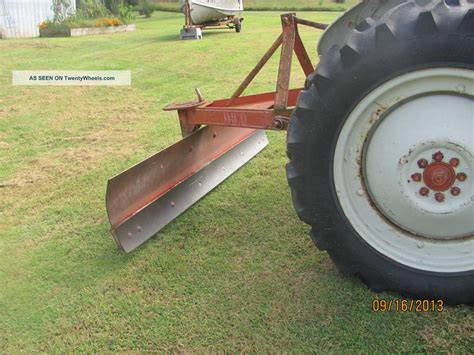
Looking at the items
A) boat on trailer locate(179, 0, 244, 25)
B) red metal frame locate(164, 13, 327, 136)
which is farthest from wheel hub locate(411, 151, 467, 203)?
boat on trailer locate(179, 0, 244, 25)

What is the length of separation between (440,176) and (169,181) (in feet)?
5.02

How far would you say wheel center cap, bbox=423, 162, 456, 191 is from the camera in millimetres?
1793

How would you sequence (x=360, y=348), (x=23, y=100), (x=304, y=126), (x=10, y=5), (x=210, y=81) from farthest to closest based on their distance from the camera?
(x=10, y=5)
(x=210, y=81)
(x=23, y=100)
(x=304, y=126)
(x=360, y=348)

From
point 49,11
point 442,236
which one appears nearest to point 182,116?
point 442,236

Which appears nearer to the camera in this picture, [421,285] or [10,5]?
[421,285]

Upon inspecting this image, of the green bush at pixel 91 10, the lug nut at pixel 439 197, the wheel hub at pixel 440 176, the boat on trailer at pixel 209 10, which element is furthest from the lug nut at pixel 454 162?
the green bush at pixel 91 10

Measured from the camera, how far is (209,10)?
11.3 metres

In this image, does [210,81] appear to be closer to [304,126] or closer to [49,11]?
[304,126]

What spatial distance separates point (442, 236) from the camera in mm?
1852

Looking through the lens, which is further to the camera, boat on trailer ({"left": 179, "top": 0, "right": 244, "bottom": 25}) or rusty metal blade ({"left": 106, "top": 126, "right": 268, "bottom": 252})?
boat on trailer ({"left": 179, "top": 0, "right": 244, "bottom": 25})

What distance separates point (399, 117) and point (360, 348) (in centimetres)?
85

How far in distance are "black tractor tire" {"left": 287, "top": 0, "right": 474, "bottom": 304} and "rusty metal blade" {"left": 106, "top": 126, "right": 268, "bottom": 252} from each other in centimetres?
96
